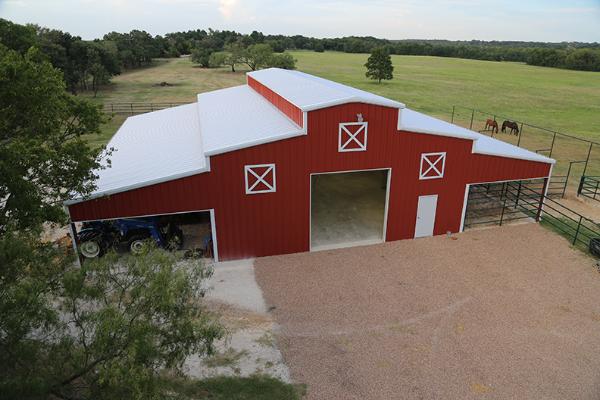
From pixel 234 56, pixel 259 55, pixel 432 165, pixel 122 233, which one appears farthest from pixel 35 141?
pixel 234 56

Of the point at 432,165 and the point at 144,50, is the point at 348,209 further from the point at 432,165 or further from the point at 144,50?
the point at 144,50

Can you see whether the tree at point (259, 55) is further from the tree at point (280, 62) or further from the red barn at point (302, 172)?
the red barn at point (302, 172)

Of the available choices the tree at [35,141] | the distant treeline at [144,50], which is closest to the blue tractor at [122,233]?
the tree at [35,141]

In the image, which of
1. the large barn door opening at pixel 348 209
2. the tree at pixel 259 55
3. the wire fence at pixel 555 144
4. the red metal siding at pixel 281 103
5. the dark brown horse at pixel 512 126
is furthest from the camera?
the tree at pixel 259 55

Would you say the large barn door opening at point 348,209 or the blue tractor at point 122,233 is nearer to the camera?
the blue tractor at point 122,233

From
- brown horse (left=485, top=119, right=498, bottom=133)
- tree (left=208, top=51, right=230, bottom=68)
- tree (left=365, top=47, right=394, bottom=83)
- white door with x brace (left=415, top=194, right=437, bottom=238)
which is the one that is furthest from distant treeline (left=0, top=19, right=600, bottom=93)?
brown horse (left=485, top=119, right=498, bottom=133)

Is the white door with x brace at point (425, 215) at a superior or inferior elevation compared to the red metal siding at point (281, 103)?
inferior

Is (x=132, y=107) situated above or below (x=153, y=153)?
below
